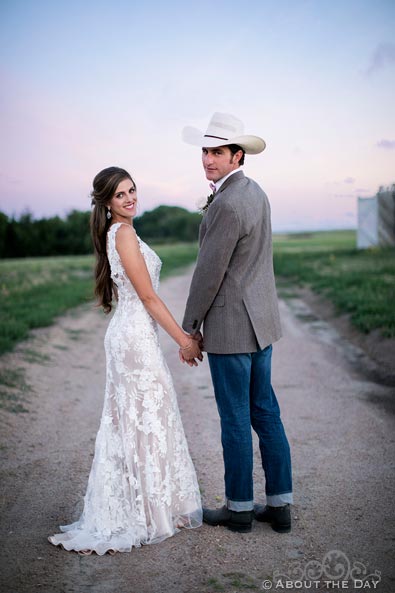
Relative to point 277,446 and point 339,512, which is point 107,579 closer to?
point 277,446

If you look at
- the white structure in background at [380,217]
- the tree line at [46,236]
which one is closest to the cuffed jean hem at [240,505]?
the white structure in background at [380,217]

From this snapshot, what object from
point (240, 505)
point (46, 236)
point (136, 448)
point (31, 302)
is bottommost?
point (240, 505)

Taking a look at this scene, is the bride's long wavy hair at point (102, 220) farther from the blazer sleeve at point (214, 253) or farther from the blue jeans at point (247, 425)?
the blue jeans at point (247, 425)

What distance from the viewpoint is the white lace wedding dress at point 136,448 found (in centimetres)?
362

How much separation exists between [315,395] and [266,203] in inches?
154

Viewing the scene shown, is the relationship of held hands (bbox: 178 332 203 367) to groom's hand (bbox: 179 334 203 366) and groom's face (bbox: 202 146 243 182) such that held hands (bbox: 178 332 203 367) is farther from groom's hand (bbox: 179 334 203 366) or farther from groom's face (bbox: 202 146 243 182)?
groom's face (bbox: 202 146 243 182)

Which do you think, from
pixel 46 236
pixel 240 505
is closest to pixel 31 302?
pixel 240 505

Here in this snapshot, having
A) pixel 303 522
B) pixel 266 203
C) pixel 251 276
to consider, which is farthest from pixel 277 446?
pixel 266 203

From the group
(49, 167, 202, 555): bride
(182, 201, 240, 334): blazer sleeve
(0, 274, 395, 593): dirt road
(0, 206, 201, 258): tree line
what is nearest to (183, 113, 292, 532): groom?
(182, 201, 240, 334): blazer sleeve

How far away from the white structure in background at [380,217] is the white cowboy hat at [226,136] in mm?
30531

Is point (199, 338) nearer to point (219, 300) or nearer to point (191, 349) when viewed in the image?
point (191, 349)

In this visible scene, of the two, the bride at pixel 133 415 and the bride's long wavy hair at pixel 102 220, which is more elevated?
the bride's long wavy hair at pixel 102 220

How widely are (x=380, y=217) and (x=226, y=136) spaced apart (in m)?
31.1

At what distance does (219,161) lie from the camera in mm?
3537
